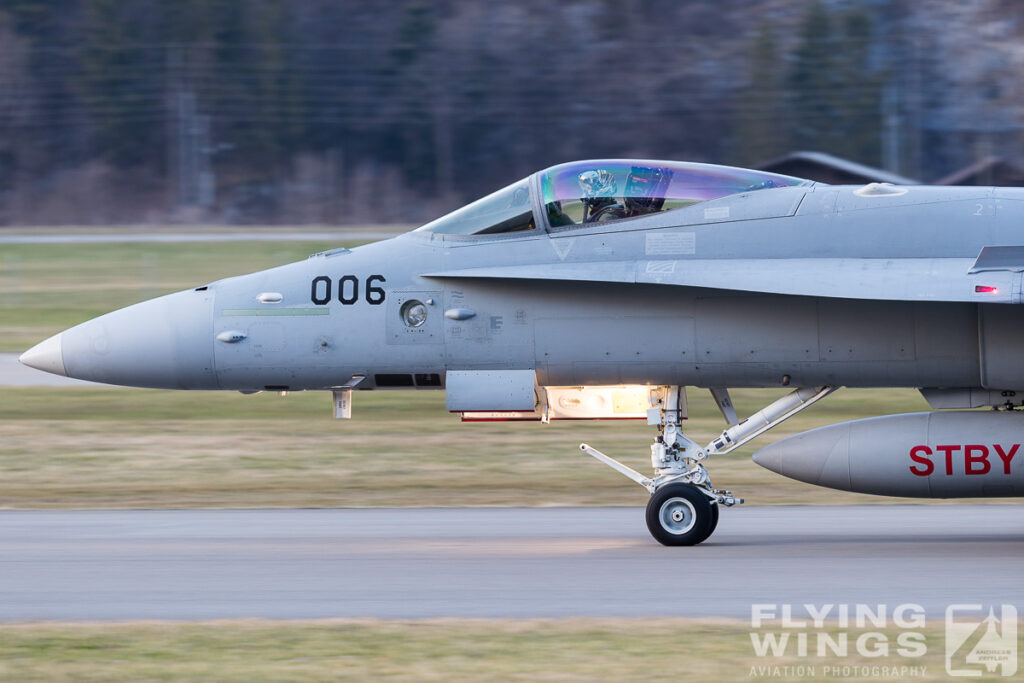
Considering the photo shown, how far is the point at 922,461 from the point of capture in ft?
30.4

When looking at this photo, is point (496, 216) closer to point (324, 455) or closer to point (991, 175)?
point (324, 455)

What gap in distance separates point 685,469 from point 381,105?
2070 inches

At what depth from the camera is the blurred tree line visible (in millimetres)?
57688

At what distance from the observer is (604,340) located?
9812 mm

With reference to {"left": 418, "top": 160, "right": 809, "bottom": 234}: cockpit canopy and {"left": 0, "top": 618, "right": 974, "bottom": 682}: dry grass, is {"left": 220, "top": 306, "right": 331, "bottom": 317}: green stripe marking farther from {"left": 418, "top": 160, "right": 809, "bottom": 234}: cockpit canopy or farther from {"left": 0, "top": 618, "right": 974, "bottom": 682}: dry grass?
{"left": 0, "top": 618, "right": 974, "bottom": 682}: dry grass

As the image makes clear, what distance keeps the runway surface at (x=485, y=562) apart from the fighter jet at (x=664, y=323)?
0.71 m

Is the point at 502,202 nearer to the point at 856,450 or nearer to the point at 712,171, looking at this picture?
the point at 712,171

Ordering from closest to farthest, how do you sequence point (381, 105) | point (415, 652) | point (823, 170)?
point (415, 652)
point (823, 170)
point (381, 105)

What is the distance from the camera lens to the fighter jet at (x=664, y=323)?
9.34 metres

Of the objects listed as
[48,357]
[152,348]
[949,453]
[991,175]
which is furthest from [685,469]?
[991,175]

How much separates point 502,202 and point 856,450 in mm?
3151

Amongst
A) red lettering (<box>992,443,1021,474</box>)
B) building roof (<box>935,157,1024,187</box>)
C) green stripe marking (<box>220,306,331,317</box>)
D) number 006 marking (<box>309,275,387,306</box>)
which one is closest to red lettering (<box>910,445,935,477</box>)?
red lettering (<box>992,443,1021,474</box>)

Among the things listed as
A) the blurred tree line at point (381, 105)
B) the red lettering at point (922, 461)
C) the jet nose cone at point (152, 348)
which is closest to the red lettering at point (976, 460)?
the red lettering at point (922, 461)

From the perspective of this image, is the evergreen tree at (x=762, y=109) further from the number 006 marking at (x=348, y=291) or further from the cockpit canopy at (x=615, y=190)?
the number 006 marking at (x=348, y=291)
